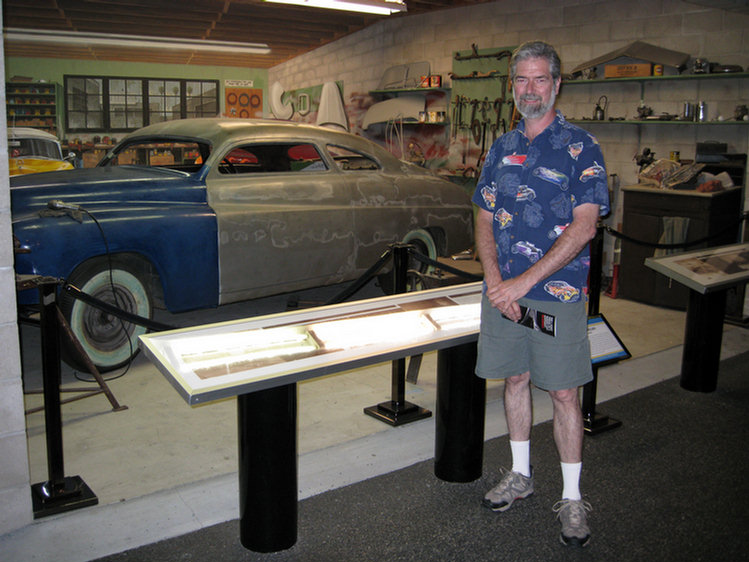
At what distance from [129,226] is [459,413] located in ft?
9.54

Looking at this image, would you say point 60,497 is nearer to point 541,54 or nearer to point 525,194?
point 525,194

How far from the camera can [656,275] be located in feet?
23.6

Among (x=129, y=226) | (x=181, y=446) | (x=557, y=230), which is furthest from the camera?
(x=129, y=226)

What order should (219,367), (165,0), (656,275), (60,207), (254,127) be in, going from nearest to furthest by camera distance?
(219,367) < (60,207) < (254,127) < (656,275) < (165,0)

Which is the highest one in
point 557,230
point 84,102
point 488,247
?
point 84,102

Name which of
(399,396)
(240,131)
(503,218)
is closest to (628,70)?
(240,131)

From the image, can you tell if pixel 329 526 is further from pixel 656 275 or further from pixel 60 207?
pixel 656 275

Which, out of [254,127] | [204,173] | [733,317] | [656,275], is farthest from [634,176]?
[204,173]

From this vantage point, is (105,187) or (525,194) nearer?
(525,194)

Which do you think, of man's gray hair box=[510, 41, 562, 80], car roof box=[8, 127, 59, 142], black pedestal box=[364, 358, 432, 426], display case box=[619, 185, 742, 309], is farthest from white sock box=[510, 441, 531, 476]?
car roof box=[8, 127, 59, 142]

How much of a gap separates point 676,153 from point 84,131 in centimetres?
1501

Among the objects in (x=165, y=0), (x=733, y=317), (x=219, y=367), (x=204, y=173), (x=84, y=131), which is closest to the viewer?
(x=219, y=367)

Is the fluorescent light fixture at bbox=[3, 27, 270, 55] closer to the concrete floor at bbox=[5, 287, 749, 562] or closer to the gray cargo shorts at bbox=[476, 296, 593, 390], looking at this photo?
the concrete floor at bbox=[5, 287, 749, 562]

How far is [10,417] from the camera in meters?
2.86
